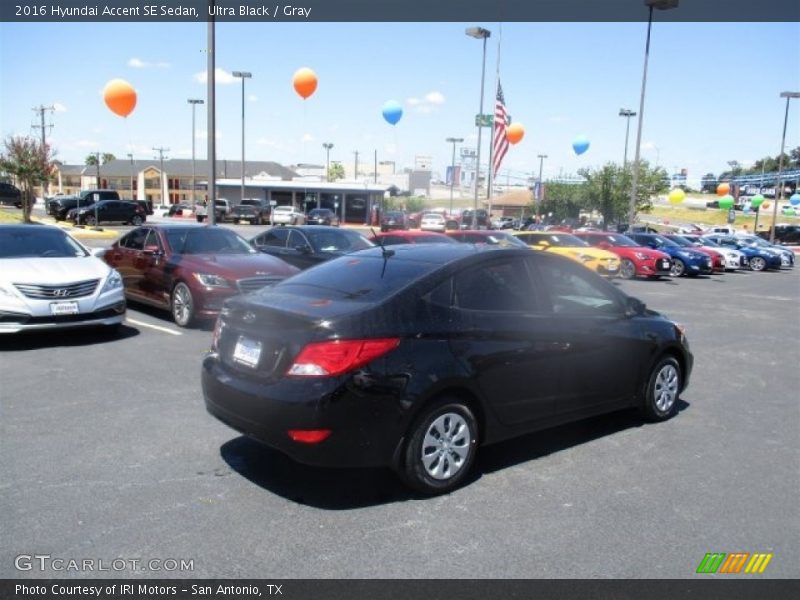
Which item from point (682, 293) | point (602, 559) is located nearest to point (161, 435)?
point (602, 559)

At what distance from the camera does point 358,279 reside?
4.60 metres

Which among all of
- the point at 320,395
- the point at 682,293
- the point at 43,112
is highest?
the point at 43,112

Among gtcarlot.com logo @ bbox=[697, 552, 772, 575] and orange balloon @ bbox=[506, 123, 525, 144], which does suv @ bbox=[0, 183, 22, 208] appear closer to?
orange balloon @ bbox=[506, 123, 525, 144]

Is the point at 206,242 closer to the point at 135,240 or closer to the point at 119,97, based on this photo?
the point at 135,240

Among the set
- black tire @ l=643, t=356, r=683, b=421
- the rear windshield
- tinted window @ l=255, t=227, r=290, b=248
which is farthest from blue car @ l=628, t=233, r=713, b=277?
the rear windshield

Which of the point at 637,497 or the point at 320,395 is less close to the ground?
the point at 320,395

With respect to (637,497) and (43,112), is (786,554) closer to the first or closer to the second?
(637,497)

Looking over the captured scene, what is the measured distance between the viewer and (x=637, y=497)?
430 centimetres

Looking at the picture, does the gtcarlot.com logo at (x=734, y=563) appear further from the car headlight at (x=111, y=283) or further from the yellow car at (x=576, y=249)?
the yellow car at (x=576, y=249)

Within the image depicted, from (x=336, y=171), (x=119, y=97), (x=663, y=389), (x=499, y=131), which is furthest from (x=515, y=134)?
(x=336, y=171)

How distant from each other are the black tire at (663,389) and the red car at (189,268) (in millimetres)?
5467

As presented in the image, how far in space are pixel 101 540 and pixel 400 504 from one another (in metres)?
1.69

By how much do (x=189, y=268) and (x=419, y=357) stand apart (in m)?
6.31

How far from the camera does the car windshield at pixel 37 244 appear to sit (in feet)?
28.0
